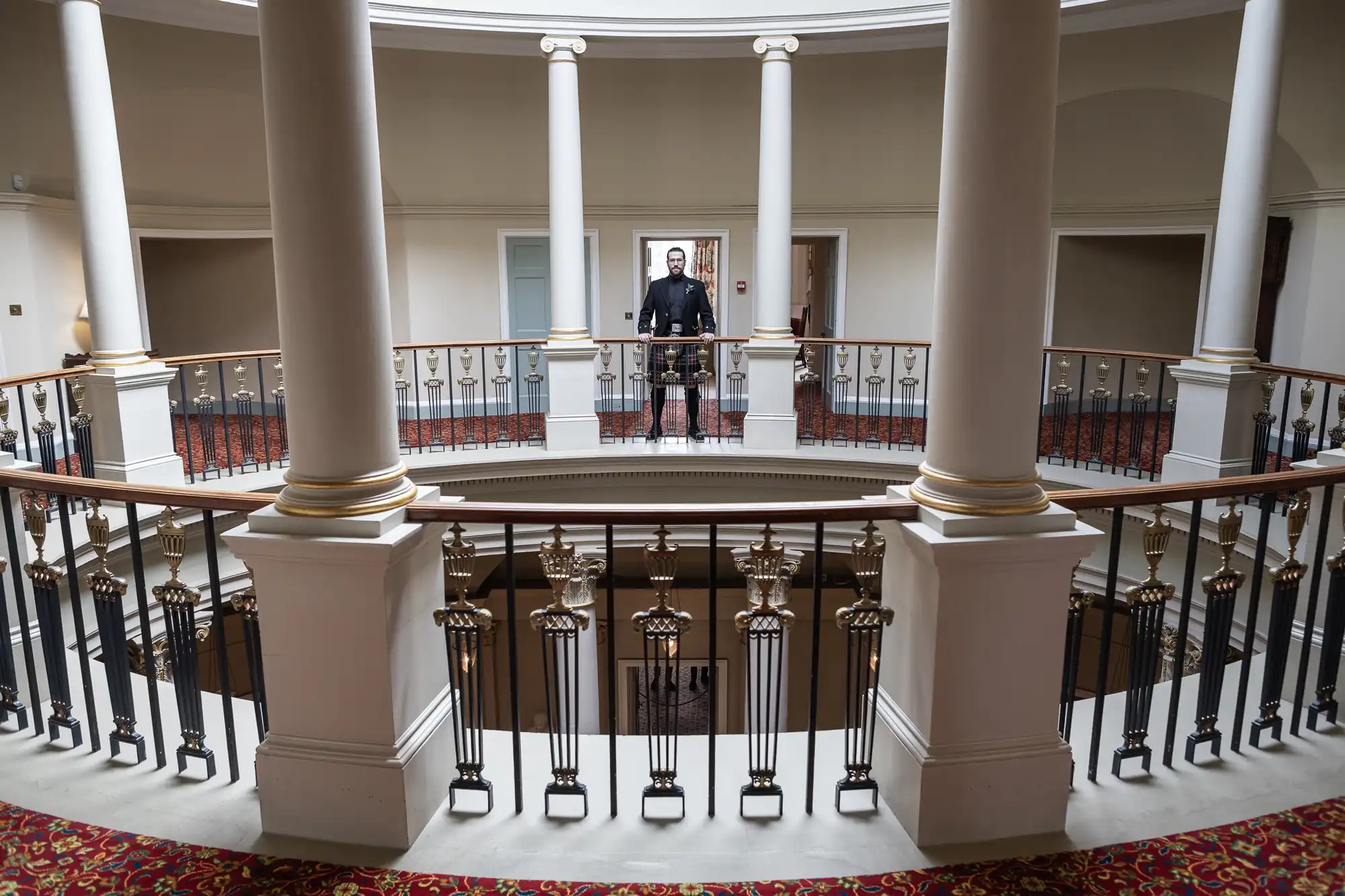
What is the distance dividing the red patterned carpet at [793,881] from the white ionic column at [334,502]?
0.71 ft

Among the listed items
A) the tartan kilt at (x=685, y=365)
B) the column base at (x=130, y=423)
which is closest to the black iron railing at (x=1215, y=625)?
the tartan kilt at (x=685, y=365)

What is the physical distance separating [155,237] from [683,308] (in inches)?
271

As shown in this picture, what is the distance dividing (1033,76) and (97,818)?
3.99 m

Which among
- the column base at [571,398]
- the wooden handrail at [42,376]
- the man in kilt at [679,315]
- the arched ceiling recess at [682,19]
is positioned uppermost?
the arched ceiling recess at [682,19]

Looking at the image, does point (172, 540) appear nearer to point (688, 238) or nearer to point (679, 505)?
point (679, 505)

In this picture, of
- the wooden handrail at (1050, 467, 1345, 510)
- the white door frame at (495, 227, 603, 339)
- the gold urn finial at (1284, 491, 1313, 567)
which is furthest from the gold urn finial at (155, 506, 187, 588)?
the white door frame at (495, 227, 603, 339)

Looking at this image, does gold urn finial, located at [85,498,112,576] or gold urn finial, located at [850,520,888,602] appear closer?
gold urn finial, located at [850,520,888,602]

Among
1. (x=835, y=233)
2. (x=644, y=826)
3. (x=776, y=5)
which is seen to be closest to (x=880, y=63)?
(x=835, y=233)

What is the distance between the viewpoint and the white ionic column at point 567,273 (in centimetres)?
908

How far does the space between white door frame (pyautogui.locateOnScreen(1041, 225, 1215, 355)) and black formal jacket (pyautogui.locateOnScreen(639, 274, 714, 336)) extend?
428 cm

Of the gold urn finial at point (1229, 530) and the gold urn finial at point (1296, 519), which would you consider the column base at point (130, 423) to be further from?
the gold urn finial at point (1296, 519)

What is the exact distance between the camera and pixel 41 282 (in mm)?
9836

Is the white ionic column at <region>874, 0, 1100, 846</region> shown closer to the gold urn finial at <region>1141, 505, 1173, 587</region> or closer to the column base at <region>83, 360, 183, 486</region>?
the gold urn finial at <region>1141, 505, 1173, 587</region>

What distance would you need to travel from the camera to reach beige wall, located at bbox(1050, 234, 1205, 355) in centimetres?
1238
